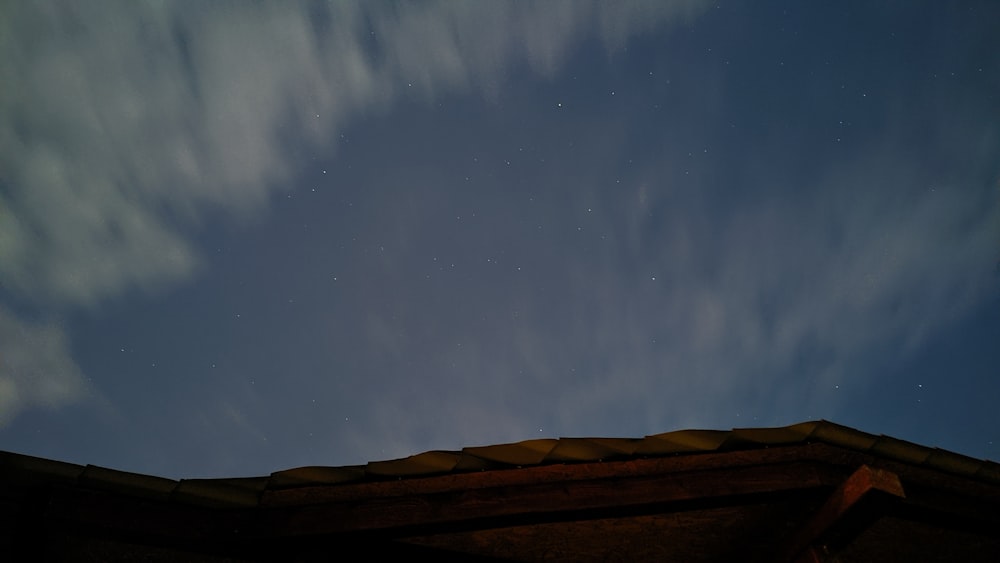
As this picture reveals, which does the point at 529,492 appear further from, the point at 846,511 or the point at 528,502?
the point at 846,511

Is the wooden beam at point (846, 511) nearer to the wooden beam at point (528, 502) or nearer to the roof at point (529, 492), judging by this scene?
the roof at point (529, 492)

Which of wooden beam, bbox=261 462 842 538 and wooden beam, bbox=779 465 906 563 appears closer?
wooden beam, bbox=779 465 906 563

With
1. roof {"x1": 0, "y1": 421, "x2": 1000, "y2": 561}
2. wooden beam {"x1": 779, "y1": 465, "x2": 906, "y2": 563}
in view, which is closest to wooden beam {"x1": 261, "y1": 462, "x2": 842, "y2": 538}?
roof {"x1": 0, "y1": 421, "x2": 1000, "y2": 561}

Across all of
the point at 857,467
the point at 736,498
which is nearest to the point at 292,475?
the point at 736,498

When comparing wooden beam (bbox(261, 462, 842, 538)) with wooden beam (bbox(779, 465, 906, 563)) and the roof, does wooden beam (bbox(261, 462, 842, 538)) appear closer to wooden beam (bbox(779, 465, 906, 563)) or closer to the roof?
the roof

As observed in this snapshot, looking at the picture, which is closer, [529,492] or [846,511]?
[846,511]

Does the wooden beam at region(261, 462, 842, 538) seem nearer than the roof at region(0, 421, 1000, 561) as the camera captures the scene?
No

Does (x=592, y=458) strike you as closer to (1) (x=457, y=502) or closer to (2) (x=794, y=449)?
(1) (x=457, y=502)

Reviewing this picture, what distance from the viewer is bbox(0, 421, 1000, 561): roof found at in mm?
3057

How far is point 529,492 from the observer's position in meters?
3.25

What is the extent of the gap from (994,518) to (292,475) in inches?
171

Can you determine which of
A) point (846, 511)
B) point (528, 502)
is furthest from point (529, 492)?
point (846, 511)

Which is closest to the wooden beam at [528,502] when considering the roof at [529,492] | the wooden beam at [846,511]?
the roof at [529,492]

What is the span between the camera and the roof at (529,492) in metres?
3.06
